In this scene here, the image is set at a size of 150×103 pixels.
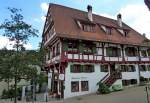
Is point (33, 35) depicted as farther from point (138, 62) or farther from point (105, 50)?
point (138, 62)

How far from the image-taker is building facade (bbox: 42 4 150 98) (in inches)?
958

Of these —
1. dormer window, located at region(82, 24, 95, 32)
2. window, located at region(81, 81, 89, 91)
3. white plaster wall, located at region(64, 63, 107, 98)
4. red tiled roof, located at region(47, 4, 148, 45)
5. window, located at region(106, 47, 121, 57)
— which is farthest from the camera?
window, located at region(106, 47, 121, 57)

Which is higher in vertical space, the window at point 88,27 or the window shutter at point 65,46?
the window at point 88,27

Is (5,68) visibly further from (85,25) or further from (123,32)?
(123,32)

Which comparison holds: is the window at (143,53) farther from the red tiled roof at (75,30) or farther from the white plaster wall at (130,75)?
the white plaster wall at (130,75)

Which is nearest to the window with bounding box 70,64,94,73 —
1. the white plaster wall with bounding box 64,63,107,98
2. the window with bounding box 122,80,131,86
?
the white plaster wall with bounding box 64,63,107,98

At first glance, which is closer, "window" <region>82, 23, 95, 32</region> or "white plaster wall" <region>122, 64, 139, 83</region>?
"window" <region>82, 23, 95, 32</region>

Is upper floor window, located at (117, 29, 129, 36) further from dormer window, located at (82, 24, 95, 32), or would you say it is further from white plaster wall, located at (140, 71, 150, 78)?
white plaster wall, located at (140, 71, 150, 78)

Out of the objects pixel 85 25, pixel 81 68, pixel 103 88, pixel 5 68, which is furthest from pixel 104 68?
pixel 5 68

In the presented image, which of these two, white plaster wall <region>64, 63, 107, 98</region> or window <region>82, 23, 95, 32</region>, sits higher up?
window <region>82, 23, 95, 32</region>

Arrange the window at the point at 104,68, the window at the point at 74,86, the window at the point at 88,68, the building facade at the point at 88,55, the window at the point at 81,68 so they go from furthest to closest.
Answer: the window at the point at 104,68 → the window at the point at 88,68 → the window at the point at 81,68 → the building facade at the point at 88,55 → the window at the point at 74,86

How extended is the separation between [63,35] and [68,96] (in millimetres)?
7577

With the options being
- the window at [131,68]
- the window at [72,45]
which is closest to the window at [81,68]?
the window at [72,45]

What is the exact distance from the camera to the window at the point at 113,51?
28453mm
